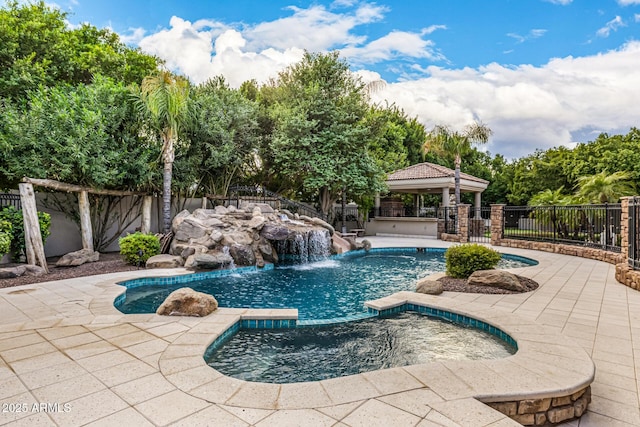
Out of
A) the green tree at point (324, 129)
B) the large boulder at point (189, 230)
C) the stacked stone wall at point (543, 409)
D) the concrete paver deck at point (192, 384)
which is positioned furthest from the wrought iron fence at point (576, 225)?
the large boulder at point (189, 230)

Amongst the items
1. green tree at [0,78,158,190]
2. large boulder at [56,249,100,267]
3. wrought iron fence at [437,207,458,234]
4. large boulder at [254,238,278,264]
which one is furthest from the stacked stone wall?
wrought iron fence at [437,207,458,234]

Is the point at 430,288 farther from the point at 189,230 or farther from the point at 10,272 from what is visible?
the point at 10,272

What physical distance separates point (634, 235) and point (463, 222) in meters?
9.15

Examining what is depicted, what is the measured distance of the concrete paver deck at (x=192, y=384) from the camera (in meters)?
2.39

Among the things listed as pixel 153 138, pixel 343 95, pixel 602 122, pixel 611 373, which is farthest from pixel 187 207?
pixel 602 122

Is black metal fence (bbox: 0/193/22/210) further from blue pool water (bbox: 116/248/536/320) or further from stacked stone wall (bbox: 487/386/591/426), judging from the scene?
stacked stone wall (bbox: 487/386/591/426)

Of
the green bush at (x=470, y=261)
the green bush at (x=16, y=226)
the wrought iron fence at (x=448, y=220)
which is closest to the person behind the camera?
the green bush at (x=470, y=261)

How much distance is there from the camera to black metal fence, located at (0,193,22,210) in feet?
28.9

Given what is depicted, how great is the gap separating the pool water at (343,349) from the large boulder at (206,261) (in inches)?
172

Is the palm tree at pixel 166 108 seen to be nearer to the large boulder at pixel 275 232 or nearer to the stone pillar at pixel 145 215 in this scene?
the stone pillar at pixel 145 215

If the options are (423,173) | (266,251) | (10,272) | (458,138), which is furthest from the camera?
(423,173)

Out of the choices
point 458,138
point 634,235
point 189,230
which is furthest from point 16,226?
point 458,138

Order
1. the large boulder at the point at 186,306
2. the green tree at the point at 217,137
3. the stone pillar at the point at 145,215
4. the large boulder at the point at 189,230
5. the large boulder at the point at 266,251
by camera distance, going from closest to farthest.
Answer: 1. the large boulder at the point at 186,306
2. the large boulder at the point at 189,230
3. the large boulder at the point at 266,251
4. the stone pillar at the point at 145,215
5. the green tree at the point at 217,137

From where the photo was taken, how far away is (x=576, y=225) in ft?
43.0
